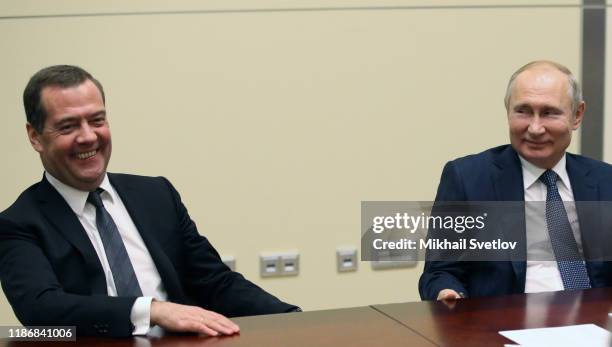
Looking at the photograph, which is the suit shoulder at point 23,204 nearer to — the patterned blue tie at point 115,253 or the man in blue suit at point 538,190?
the patterned blue tie at point 115,253

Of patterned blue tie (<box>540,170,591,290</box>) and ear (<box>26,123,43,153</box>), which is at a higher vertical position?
ear (<box>26,123,43,153</box>)

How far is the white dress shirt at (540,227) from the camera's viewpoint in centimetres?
232

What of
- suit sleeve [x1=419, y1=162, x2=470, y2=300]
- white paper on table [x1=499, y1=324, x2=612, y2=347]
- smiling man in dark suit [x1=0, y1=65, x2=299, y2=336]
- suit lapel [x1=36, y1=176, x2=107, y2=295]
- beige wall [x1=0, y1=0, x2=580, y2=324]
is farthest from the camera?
beige wall [x1=0, y1=0, x2=580, y2=324]

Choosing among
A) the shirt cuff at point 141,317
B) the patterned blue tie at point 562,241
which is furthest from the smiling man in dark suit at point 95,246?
the patterned blue tie at point 562,241

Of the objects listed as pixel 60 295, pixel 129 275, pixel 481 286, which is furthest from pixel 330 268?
pixel 60 295

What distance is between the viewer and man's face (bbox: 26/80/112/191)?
6.80 feet

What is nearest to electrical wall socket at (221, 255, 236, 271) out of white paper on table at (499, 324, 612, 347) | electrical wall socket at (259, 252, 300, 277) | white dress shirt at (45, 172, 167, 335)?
electrical wall socket at (259, 252, 300, 277)

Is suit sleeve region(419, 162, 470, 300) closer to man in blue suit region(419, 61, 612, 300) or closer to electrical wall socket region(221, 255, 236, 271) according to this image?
man in blue suit region(419, 61, 612, 300)

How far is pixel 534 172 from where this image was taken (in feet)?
7.99

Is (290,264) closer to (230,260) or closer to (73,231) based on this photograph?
(230,260)

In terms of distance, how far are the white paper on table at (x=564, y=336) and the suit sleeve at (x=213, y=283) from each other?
751 millimetres

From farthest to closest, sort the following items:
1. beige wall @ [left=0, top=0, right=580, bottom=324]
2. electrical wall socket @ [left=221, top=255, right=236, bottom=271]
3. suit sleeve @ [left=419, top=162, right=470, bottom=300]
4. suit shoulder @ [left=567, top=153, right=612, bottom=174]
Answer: electrical wall socket @ [left=221, top=255, right=236, bottom=271], beige wall @ [left=0, top=0, right=580, bottom=324], suit shoulder @ [left=567, top=153, right=612, bottom=174], suit sleeve @ [left=419, top=162, right=470, bottom=300]

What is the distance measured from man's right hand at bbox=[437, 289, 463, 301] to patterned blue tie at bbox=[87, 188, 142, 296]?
34.5 inches

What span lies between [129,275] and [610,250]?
1537 mm
